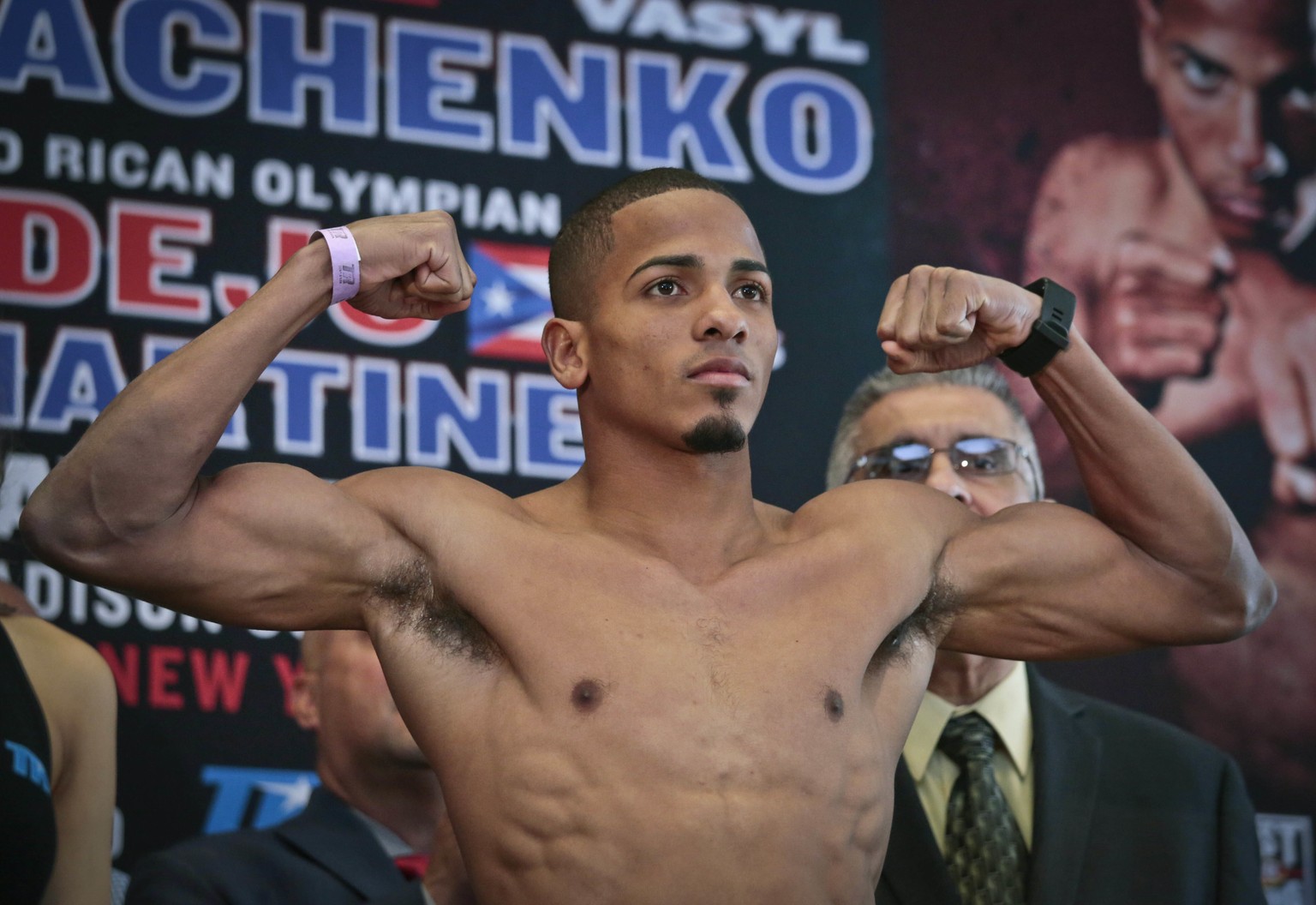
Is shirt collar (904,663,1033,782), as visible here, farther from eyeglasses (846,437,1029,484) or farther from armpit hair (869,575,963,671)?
armpit hair (869,575,963,671)

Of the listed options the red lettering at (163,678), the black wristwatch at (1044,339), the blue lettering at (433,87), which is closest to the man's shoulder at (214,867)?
the red lettering at (163,678)

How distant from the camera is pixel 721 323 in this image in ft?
9.22

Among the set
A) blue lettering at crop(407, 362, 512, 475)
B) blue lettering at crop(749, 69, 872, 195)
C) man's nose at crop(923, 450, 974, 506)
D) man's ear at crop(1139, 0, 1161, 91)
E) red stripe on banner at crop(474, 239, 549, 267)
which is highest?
man's ear at crop(1139, 0, 1161, 91)

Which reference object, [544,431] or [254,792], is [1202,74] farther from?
[254,792]

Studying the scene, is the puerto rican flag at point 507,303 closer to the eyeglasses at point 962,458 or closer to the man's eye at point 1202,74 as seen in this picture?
the eyeglasses at point 962,458

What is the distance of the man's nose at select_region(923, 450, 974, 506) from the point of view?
3658 mm

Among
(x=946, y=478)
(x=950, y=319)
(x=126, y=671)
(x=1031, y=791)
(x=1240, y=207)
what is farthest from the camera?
(x=1240, y=207)

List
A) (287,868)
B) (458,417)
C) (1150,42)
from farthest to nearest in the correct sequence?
1. (1150,42)
2. (458,417)
3. (287,868)

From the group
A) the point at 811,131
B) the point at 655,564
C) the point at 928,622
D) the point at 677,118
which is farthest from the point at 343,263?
the point at 811,131

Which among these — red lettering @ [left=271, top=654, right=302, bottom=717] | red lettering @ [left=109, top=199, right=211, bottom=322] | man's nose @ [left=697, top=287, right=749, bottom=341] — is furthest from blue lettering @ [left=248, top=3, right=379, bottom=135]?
man's nose @ [left=697, top=287, right=749, bottom=341]

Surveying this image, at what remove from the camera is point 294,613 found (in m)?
2.69

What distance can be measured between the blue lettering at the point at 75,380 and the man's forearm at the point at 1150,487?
2.29 metres

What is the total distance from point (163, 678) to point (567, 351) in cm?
162

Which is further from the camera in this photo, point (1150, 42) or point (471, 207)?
point (1150, 42)
